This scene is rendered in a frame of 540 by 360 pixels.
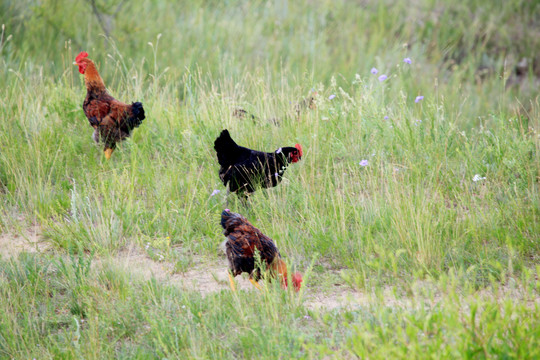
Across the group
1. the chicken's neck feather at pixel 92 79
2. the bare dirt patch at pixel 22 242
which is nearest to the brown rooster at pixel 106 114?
the chicken's neck feather at pixel 92 79

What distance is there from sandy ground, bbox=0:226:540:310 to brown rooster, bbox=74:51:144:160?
135 centimetres

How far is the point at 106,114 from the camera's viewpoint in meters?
5.94

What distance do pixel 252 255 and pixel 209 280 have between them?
66 centimetres

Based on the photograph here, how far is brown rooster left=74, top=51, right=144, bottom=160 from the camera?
19.3 feet

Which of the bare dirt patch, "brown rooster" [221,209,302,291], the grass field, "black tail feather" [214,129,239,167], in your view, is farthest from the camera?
"black tail feather" [214,129,239,167]

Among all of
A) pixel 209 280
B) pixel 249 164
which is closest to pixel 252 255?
pixel 209 280

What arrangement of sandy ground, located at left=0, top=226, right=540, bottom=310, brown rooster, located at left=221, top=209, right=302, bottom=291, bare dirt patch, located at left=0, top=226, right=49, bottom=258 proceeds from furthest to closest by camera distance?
bare dirt patch, located at left=0, top=226, right=49, bottom=258
brown rooster, located at left=221, top=209, right=302, bottom=291
sandy ground, located at left=0, top=226, right=540, bottom=310

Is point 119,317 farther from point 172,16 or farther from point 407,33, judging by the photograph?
point 407,33

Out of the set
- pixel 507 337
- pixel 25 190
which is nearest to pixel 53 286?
pixel 25 190

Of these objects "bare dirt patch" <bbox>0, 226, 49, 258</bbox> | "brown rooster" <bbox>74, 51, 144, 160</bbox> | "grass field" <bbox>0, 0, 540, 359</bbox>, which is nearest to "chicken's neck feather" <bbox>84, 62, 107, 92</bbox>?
"brown rooster" <bbox>74, 51, 144, 160</bbox>

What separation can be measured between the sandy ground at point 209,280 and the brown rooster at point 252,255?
0.12 meters

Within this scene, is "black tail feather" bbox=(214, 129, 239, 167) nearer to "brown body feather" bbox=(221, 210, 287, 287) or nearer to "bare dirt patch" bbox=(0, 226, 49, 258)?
"brown body feather" bbox=(221, 210, 287, 287)

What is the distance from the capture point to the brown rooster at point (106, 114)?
5.89 meters

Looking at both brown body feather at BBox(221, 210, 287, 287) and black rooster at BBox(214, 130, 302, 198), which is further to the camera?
black rooster at BBox(214, 130, 302, 198)
